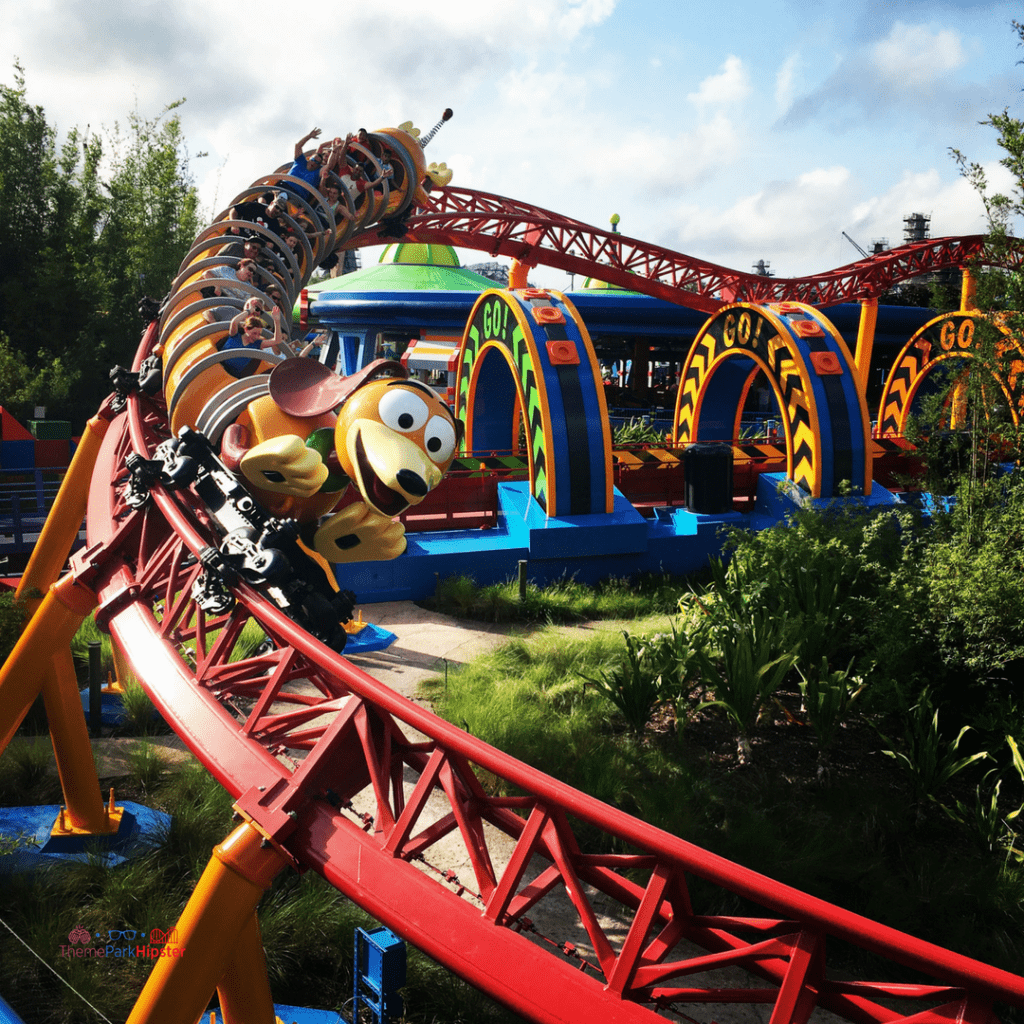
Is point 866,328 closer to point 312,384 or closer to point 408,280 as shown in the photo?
point 408,280

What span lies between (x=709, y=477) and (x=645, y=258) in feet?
30.4

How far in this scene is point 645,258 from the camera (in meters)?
19.8

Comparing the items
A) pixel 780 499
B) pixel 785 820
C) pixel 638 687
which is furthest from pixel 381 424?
pixel 780 499

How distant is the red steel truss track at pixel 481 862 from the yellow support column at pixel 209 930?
0.12 m

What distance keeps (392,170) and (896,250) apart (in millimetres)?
16490

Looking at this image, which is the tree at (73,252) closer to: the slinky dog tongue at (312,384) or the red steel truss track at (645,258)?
the red steel truss track at (645,258)

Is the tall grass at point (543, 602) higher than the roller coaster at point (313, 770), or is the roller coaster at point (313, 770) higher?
the roller coaster at point (313, 770)

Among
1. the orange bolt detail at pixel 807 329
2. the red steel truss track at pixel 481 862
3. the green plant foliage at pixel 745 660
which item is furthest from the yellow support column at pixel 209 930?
the orange bolt detail at pixel 807 329

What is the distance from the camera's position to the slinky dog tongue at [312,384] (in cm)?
409

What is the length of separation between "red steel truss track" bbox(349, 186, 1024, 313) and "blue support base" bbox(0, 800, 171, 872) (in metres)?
12.2

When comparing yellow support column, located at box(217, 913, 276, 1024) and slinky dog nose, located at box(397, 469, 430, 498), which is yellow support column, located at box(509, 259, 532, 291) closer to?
slinky dog nose, located at box(397, 469, 430, 498)

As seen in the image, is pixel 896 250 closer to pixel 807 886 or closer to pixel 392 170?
pixel 392 170

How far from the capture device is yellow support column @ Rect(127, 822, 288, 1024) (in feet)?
9.23

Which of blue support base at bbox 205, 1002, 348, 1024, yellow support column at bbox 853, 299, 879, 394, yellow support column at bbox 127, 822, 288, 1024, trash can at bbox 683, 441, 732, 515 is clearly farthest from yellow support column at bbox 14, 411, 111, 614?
yellow support column at bbox 853, 299, 879, 394
